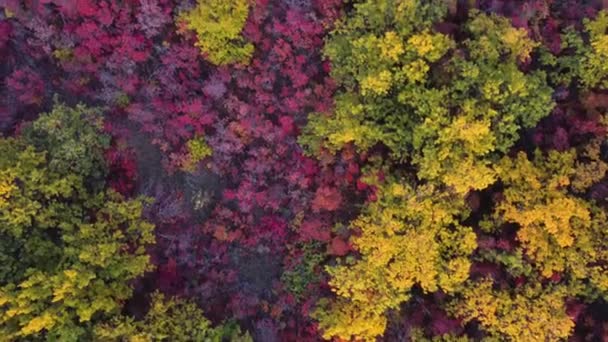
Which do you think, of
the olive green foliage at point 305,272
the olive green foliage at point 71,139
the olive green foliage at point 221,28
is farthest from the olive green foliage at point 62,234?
the olive green foliage at point 305,272

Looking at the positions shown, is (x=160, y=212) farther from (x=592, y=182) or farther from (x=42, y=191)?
(x=592, y=182)

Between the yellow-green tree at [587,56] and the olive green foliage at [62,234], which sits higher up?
the yellow-green tree at [587,56]

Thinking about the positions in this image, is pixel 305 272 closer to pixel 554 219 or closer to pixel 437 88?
pixel 437 88

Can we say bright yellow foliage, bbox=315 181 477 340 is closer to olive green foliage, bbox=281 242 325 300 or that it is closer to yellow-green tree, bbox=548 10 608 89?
olive green foliage, bbox=281 242 325 300

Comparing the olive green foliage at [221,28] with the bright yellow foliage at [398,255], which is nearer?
the bright yellow foliage at [398,255]

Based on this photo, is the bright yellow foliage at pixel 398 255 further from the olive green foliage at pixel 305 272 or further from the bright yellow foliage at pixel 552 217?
the olive green foliage at pixel 305 272

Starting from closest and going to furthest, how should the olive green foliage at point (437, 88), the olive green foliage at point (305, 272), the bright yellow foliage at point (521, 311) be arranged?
the olive green foliage at point (437, 88), the bright yellow foliage at point (521, 311), the olive green foliage at point (305, 272)
